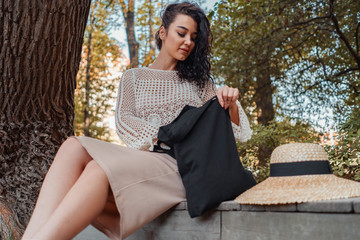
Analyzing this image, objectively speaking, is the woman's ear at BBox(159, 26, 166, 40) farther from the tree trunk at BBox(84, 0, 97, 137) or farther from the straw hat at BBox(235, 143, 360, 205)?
the tree trunk at BBox(84, 0, 97, 137)

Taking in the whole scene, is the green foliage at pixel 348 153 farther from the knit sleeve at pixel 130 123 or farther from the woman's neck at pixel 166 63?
the knit sleeve at pixel 130 123

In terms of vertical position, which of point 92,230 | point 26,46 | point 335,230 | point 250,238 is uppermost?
point 26,46

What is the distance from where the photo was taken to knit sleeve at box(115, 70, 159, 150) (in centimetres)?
221

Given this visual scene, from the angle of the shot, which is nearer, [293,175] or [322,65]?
[293,175]

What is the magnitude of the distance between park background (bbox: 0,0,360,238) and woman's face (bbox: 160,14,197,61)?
74cm

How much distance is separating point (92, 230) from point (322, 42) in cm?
540

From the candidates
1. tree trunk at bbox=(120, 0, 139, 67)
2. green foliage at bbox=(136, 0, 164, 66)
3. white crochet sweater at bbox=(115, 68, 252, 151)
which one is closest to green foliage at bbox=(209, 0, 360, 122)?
white crochet sweater at bbox=(115, 68, 252, 151)

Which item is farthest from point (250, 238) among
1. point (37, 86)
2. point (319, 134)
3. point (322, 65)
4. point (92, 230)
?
point (322, 65)

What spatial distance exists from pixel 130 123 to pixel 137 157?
51 cm

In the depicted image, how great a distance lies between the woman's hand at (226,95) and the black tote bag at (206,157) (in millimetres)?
38

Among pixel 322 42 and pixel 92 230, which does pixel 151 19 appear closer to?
pixel 322 42

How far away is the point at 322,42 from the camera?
21.5 feet

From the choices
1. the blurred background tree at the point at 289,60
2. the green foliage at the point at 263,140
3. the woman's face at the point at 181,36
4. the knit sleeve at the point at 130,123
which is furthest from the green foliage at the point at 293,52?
the knit sleeve at the point at 130,123

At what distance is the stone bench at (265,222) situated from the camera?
1.35 m
